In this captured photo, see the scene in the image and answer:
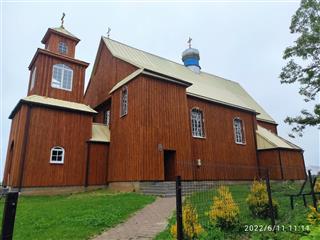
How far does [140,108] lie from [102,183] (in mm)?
5367

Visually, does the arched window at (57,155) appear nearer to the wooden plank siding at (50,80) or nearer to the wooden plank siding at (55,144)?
the wooden plank siding at (55,144)

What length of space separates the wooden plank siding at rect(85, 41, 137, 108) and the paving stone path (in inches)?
381

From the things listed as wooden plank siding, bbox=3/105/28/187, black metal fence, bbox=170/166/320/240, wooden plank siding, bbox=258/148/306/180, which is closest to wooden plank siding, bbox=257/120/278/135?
wooden plank siding, bbox=258/148/306/180

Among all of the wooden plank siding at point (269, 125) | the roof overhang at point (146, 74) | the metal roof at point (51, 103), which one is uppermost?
the roof overhang at point (146, 74)

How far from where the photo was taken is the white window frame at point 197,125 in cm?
1766

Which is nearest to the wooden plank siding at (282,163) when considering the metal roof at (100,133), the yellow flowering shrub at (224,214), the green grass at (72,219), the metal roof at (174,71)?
the metal roof at (174,71)

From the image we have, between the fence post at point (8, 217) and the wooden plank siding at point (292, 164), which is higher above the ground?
the wooden plank siding at point (292, 164)

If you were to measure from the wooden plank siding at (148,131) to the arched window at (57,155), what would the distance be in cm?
290

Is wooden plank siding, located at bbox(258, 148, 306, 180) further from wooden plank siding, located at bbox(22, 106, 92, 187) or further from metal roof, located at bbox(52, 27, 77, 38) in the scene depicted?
metal roof, located at bbox(52, 27, 77, 38)

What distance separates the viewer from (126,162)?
14.6 m

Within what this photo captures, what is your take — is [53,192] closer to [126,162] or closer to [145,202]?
[126,162]

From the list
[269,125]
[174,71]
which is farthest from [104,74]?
[269,125]

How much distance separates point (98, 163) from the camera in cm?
1614

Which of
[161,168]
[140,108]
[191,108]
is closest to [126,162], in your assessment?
[161,168]
